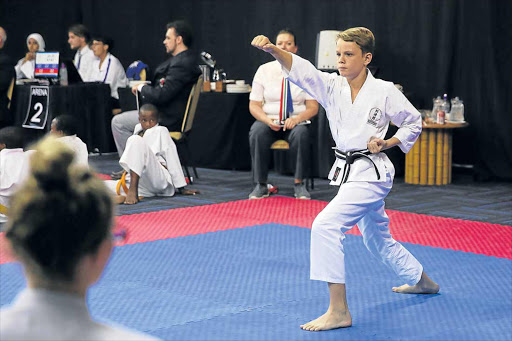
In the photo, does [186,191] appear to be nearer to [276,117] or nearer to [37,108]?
[276,117]

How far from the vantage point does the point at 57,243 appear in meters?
0.82

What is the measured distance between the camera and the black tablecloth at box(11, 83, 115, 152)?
805 centimetres

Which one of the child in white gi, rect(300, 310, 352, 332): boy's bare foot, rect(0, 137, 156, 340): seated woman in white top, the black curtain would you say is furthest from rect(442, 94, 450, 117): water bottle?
rect(0, 137, 156, 340): seated woman in white top

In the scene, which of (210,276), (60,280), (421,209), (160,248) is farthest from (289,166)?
(60,280)

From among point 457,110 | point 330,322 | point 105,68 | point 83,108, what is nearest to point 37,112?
point 83,108

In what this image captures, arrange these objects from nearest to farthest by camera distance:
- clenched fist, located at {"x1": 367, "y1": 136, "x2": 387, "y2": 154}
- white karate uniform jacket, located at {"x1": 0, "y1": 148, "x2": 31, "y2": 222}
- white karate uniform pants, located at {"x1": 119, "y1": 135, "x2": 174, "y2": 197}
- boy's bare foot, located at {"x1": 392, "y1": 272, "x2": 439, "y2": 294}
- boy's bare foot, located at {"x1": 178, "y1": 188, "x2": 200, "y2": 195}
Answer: clenched fist, located at {"x1": 367, "y1": 136, "x2": 387, "y2": 154} → boy's bare foot, located at {"x1": 392, "y1": 272, "x2": 439, "y2": 294} → white karate uniform jacket, located at {"x1": 0, "y1": 148, "x2": 31, "y2": 222} → white karate uniform pants, located at {"x1": 119, "y1": 135, "x2": 174, "y2": 197} → boy's bare foot, located at {"x1": 178, "y1": 188, "x2": 200, "y2": 195}

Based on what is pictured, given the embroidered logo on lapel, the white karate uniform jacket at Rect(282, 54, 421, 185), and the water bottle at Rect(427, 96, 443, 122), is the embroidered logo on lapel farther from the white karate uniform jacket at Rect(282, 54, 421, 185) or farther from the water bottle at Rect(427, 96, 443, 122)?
the water bottle at Rect(427, 96, 443, 122)

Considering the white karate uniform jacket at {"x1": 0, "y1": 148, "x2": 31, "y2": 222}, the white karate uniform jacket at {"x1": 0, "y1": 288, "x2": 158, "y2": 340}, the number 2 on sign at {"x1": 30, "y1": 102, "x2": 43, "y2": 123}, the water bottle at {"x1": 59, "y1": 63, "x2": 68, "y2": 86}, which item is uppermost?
the water bottle at {"x1": 59, "y1": 63, "x2": 68, "y2": 86}

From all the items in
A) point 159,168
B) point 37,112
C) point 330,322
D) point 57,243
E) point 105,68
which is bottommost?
point 330,322

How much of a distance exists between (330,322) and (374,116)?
0.88 metres

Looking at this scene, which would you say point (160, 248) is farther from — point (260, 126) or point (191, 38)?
point (191, 38)

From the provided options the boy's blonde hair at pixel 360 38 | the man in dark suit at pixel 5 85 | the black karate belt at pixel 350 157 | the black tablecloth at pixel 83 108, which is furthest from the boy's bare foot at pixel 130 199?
the boy's blonde hair at pixel 360 38

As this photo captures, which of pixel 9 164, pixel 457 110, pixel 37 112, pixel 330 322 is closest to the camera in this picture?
pixel 330 322

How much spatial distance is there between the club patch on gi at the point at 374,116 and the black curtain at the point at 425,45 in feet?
14.1
